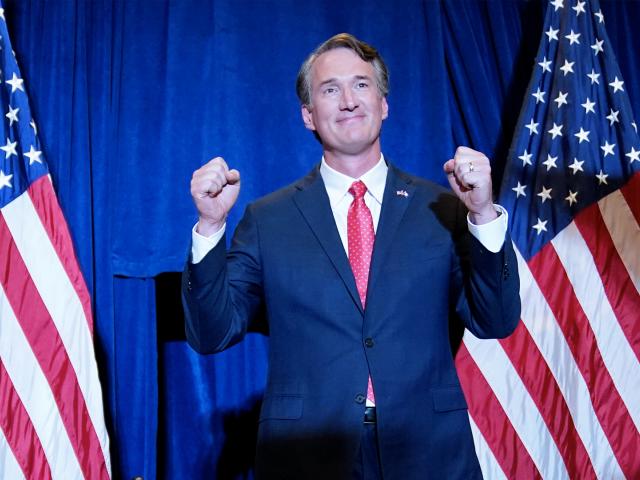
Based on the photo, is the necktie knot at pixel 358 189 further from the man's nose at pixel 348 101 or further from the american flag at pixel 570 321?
the american flag at pixel 570 321

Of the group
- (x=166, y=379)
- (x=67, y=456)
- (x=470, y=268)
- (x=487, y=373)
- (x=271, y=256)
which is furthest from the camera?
(x=166, y=379)

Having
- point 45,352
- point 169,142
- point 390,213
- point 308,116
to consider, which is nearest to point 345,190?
point 390,213

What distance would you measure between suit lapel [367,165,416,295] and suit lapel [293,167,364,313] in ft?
0.17

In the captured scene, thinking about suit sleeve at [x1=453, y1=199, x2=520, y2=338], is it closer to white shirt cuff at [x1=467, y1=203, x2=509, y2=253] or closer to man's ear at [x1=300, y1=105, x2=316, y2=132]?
white shirt cuff at [x1=467, y1=203, x2=509, y2=253]

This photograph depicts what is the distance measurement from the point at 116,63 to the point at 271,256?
4.52 feet

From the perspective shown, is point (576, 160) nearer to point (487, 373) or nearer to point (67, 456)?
point (487, 373)

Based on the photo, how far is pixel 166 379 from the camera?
2809mm

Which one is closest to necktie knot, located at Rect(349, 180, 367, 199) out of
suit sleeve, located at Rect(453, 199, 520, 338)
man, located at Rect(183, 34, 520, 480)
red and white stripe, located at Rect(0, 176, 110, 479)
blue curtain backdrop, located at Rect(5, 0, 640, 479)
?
man, located at Rect(183, 34, 520, 480)

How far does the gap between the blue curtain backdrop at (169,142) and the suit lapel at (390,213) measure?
1.08 meters

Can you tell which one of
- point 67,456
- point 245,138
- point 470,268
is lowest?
point 67,456

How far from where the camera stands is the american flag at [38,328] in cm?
237

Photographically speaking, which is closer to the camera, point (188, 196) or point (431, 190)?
point (431, 190)

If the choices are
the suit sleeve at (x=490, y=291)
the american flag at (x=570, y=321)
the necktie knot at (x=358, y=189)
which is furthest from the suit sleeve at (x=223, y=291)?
the american flag at (x=570, y=321)

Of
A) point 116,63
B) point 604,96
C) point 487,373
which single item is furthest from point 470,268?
point 116,63
